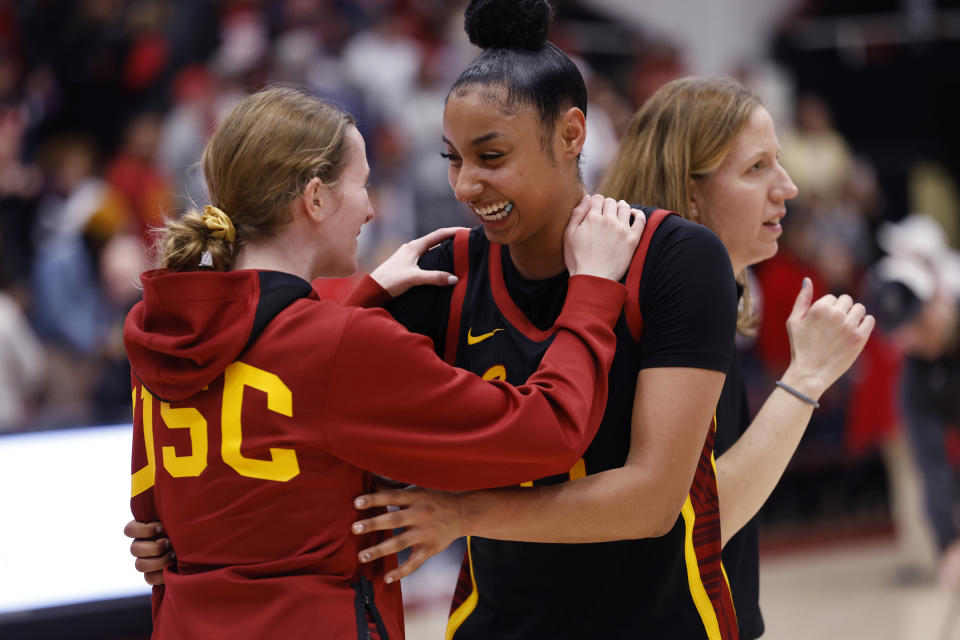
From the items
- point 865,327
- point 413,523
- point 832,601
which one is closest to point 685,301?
point 865,327

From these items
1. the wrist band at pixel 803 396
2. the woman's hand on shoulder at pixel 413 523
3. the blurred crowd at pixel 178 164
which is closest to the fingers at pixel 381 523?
the woman's hand on shoulder at pixel 413 523

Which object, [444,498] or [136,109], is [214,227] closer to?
[444,498]

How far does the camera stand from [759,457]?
2.07 metres

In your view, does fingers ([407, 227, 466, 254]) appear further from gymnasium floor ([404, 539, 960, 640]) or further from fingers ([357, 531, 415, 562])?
gymnasium floor ([404, 539, 960, 640])

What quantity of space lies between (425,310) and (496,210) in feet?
0.92

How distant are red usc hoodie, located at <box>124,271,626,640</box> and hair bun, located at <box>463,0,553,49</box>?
1.65ft

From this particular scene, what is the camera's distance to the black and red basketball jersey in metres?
1.87

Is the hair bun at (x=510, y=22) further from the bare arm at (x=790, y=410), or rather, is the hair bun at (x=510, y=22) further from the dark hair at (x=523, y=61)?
the bare arm at (x=790, y=410)

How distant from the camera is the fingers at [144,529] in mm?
1933

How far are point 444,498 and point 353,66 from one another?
6801 millimetres

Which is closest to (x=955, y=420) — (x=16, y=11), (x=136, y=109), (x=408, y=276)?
(x=408, y=276)

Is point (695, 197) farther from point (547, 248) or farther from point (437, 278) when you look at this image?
point (437, 278)

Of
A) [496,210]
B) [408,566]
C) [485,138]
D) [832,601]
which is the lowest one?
[832,601]

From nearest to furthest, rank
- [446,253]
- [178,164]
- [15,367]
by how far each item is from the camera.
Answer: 1. [446,253]
2. [15,367]
3. [178,164]
